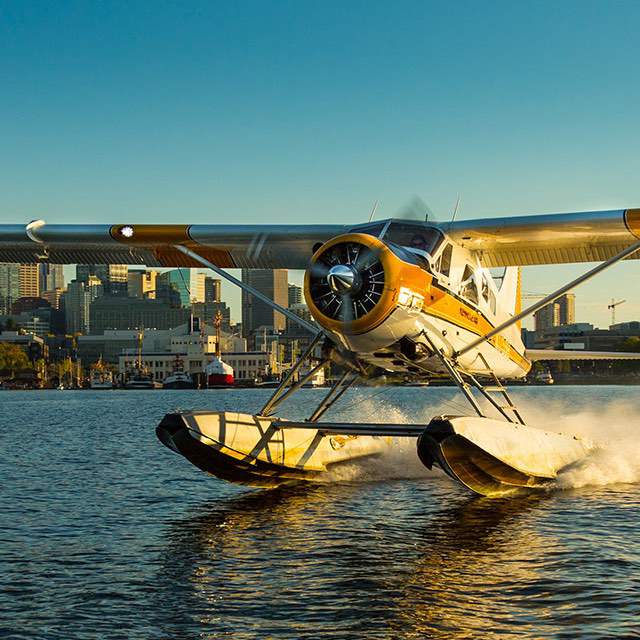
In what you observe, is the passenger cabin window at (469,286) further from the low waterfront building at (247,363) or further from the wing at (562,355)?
the low waterfront building at (247,363)

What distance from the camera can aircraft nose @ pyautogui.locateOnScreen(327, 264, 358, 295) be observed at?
8984 mm

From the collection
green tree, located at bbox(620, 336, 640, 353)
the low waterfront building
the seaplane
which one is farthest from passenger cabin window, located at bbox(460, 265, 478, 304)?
green tree, located at bbox(620, 336, 640, 353)

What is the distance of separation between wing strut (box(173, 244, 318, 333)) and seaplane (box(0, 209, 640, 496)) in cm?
3

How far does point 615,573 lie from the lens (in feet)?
25.1

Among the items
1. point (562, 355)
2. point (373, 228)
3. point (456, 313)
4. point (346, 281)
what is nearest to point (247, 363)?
→ point (562, 355)

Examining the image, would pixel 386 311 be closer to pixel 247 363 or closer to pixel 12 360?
pixel 247 363

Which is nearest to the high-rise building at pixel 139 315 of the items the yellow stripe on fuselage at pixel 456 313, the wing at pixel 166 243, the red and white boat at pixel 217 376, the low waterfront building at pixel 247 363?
the low waterfront building at pixel 247 363

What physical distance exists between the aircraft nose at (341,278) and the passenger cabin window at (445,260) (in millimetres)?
1915

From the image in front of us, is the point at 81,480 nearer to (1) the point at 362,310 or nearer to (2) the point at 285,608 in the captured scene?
(1) the point at 362,310

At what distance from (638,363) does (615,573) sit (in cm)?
12757

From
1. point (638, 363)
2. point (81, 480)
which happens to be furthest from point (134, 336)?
point (81, 480)

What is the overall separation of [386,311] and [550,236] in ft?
11.3

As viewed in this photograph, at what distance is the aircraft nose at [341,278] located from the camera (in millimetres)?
8984

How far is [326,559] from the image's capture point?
8227mm
